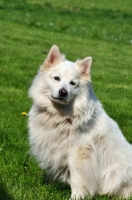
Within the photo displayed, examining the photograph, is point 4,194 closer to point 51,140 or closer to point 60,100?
point 51,140

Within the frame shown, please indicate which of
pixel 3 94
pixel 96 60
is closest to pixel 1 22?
pixel 96 60

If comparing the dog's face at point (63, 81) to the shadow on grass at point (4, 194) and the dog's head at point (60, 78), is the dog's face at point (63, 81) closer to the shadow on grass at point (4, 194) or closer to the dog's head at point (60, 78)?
the dog's head at point (60, 78)

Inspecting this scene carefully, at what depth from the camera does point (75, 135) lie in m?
4.40

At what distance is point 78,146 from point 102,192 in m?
0.71

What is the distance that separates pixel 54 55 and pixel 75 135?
3.37ft

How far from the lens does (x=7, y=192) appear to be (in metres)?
4.04

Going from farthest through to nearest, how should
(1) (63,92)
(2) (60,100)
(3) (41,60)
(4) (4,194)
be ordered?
(3) (41,60) → (2) (60,100) → (1) (63,92) → (4) (4,194)

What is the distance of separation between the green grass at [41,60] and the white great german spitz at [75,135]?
26 centimetres

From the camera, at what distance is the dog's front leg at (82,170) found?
4.34 m

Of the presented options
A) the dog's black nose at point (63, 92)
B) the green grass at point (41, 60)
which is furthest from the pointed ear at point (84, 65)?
the green grass at point (41, 60)

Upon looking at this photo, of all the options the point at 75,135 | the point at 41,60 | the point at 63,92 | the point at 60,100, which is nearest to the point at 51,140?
the point at 75,135

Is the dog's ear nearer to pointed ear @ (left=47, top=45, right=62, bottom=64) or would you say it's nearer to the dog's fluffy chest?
pointed ear @ (left=47, top=45, right=62, bottom=64)

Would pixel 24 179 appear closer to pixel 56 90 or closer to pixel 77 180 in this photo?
pixel 77 180

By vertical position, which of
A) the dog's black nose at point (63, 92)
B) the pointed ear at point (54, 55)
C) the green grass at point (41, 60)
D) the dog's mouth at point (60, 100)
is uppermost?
the pointed ear at point (54, 55)
